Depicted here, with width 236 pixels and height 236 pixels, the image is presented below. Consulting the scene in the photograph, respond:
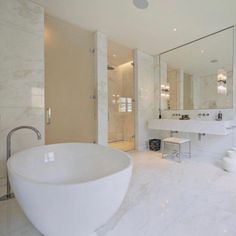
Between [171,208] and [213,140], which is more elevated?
[213,140]

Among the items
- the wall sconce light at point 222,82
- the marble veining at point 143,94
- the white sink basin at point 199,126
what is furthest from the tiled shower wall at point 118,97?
the wall sconce light at point 222,82

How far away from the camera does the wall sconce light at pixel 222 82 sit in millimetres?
2949

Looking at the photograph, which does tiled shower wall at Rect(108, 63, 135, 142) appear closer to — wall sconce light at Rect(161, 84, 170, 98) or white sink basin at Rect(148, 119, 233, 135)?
wall sconce light at Rect(161, 84, 170, 98)

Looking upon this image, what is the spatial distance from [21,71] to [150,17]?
2102 mm

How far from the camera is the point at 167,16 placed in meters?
2.46

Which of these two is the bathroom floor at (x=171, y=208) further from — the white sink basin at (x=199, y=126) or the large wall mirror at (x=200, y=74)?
the large wall mirror at (x=200, y=74)

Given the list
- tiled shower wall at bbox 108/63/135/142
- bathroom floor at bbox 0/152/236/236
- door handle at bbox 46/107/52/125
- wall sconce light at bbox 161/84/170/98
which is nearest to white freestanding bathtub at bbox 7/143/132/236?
bathroom floor at bbox 0/152/236/236

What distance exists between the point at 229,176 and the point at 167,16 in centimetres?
260

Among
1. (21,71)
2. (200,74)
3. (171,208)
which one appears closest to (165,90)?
(200,74)

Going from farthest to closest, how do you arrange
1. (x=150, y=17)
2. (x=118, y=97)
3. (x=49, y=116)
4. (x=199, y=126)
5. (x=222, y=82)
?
1. (x=118, y=97)
2. (x=222, y=82)
3. (x=199, y=126)
4. (x=150, y=17)
5. (x=49, y=116)

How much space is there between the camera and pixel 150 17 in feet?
8.17

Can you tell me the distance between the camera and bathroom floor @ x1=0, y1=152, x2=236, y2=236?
48.1 inches

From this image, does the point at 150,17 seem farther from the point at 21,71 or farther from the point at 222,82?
Answer: the point at 21,71

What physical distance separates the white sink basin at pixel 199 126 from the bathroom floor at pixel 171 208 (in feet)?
2.22
